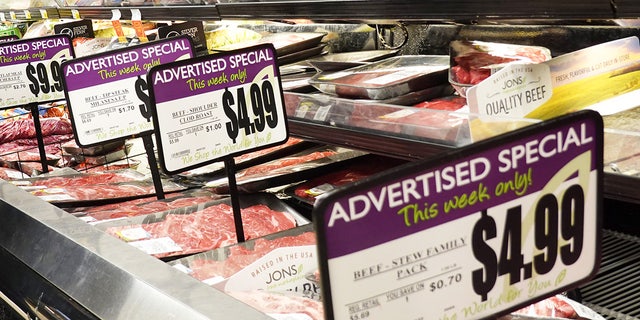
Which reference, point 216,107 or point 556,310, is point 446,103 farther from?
point 556,310

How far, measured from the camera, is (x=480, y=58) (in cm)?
239

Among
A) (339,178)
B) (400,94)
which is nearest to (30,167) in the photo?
(339,178)

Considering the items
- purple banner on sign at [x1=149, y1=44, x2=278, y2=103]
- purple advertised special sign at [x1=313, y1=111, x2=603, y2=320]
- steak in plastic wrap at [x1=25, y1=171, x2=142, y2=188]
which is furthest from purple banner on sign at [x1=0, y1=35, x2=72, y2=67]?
purple advertised special sign at [x1=313, y1=111, x2=603, y2=320]

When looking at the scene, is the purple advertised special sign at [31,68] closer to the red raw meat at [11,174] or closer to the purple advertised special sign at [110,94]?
the red raw meat at [11,174]

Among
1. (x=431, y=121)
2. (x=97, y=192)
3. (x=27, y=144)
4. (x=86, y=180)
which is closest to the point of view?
(x=431, y=121)

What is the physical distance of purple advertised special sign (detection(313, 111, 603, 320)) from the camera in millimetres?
1031

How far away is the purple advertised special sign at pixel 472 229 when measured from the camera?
103 cm

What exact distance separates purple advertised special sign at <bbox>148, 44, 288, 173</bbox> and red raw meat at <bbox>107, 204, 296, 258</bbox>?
0.33 meters

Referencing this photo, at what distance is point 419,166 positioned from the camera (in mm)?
1042

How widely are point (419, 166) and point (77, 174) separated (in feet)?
9.15

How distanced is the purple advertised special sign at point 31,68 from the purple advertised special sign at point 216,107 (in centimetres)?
166

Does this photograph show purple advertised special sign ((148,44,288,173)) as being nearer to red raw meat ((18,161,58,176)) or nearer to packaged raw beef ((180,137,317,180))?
packaged raw beef ((180,137,317,180))

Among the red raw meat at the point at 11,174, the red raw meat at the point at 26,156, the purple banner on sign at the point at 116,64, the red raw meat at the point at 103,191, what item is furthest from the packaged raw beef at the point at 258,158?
the red raw meat at the point at 26,156

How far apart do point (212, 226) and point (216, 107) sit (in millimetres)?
507
